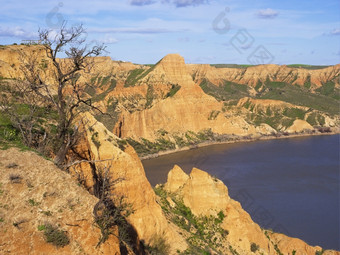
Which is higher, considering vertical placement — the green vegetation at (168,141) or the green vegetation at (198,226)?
the green vegetation at (198,226)

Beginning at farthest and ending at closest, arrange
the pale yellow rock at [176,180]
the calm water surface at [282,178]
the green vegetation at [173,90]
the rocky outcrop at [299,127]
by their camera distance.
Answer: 1. the rocky outcrop at [299,127]
2. the green vegetation at [173,90]
3. the calm water surface at [282,178]
4. the pale yellow rock at [176,180]

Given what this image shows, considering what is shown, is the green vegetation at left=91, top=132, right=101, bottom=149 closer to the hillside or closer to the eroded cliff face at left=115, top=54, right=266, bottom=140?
the hillside

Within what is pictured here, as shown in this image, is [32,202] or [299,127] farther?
[299,127]

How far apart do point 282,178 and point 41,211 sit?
74.6 meters

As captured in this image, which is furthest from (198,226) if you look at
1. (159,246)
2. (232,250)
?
(159,246)

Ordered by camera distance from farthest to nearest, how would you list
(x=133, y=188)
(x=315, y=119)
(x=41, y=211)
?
(x=315, y=119), (x=133, y=188), (x=41, y=211)

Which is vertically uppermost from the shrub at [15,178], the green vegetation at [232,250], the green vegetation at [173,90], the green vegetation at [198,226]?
the shrub at [15,178]

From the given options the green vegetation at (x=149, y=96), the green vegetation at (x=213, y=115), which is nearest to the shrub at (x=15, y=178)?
the green vegetation at (x=149, y=96)

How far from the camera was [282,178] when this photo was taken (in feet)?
254

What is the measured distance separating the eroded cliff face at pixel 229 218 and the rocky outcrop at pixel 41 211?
22.9 metres

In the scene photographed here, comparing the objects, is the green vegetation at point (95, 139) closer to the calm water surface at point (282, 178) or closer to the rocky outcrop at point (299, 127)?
the calm water surface at point (282, 178)

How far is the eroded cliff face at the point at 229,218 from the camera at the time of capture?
32.3 m

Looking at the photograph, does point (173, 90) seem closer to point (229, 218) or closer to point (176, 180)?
point (176, 180)

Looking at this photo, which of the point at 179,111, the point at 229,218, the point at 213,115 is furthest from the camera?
the point at 213,115
